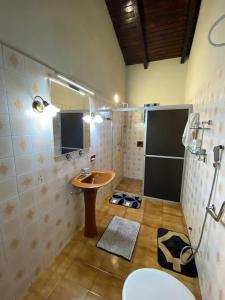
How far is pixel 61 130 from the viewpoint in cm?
167

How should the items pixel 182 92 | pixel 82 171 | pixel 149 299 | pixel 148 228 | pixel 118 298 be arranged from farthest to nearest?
1. pixel 182 92
2. pixel 148 228
3. pixel 82 171
4. pixel 118 298
5. pixel 149 299

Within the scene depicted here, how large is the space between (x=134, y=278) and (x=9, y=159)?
1.27 metres

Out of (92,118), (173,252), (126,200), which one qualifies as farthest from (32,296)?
(92,118)

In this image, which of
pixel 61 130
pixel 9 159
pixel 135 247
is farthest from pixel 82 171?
pixel 135 247

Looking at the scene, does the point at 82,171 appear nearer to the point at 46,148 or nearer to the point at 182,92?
the point at 46,148

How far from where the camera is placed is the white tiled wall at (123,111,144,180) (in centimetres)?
380

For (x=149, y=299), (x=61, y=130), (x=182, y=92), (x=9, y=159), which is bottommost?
(x=149, y=299)

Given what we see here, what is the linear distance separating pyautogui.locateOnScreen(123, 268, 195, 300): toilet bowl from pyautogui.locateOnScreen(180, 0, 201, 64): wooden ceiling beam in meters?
3.47

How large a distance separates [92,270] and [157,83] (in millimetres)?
3838

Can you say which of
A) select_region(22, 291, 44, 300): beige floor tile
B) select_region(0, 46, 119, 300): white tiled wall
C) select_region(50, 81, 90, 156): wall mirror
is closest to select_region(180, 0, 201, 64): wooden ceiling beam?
select_region(50, 81, 90, 156): wall mirror

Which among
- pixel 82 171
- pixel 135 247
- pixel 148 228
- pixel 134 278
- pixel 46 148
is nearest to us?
pixel 134 278

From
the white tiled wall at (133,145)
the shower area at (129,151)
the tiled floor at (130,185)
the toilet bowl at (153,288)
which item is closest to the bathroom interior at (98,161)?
the toilet bowl at (153,288)

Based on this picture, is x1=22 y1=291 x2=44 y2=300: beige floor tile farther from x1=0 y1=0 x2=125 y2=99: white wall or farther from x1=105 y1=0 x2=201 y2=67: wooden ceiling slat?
x1=105 y1=0 x2=201 y2=67: wooden ceiling slat

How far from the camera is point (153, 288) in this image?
95cm
